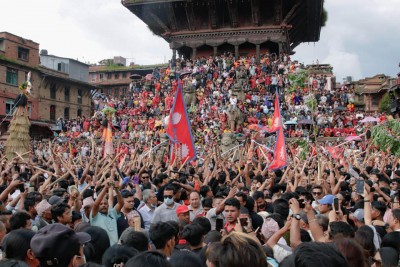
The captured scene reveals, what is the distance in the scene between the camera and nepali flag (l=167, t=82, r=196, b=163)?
38.4ft

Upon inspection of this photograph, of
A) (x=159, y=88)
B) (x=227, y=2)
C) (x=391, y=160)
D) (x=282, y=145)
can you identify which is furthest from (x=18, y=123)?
(x=227, y=2)

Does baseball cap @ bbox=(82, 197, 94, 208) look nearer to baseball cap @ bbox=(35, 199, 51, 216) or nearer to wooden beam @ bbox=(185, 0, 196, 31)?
baseball cap @ bbox=(35, 199, 51, 216)

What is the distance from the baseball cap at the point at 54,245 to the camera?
313 centimetres

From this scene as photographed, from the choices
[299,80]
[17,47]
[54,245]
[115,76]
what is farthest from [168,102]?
[115,76]

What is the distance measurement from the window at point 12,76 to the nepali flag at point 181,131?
34192 mm

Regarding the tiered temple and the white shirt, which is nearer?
the white shirt

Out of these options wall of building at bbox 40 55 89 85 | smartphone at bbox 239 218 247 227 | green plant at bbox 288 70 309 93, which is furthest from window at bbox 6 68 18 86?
smartphone at bbox 239 218 247 227

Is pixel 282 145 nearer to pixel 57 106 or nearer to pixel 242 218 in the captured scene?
pixel 242 218

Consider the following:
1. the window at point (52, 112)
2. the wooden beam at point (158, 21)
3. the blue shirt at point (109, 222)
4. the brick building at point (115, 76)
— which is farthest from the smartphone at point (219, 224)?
the brick building at point (115, 76)

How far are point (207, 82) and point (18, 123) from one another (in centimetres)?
1656

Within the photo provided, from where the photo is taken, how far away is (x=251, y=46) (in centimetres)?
3791

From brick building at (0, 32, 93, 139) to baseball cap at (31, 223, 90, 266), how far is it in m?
38.0

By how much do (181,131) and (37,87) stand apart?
123 feet

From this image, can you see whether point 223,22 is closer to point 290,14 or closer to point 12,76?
point 290,14
